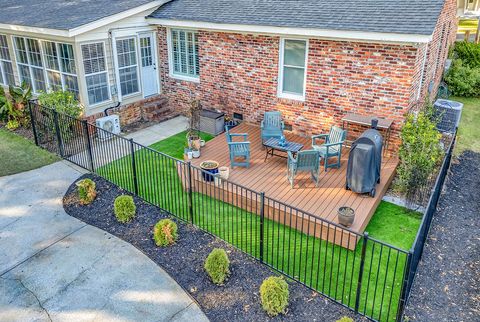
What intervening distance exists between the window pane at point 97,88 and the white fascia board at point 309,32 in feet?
8.19

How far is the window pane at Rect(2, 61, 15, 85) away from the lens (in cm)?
1373

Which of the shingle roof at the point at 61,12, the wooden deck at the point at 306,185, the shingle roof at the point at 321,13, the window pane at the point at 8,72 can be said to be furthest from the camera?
the window pane at the point at 8,72

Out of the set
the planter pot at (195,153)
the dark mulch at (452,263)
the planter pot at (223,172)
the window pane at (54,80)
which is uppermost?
the window pane at (54,80)

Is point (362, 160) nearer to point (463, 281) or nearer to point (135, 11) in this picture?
point (463, 281)

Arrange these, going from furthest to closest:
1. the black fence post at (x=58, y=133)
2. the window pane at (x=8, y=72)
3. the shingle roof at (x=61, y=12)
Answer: the window pane at (x=8, y=72) < the shingle roof at (x=61, y=12) < the black fence post at (x=58, y=133)

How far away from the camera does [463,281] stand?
6371 millimetres

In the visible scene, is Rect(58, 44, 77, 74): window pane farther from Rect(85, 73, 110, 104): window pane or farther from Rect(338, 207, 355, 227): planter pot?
Rect(338, 207, 355, 227): planter pot

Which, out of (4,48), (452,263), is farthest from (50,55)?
(452,263)

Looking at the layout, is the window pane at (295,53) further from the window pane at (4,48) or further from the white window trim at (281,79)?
the window pane at (4,48)

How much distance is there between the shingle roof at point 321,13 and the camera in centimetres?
861

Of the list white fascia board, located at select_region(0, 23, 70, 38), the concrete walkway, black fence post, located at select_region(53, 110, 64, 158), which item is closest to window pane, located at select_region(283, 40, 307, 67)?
white fascia board, located at select_region(0, 23, 70, 38)

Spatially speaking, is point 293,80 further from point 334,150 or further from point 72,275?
point 72,275

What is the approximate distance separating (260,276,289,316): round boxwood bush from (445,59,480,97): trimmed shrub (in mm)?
14045

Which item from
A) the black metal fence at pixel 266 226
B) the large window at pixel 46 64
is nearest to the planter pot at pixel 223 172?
the black metal fence at pixel 266 226
